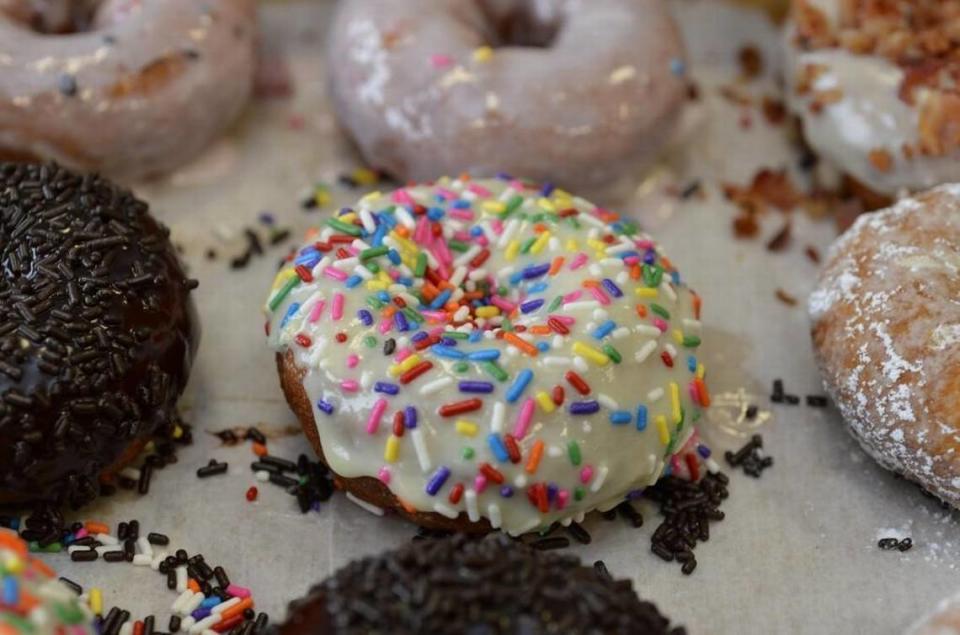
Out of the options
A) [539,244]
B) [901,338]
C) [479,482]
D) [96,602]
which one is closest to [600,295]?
[539,244]

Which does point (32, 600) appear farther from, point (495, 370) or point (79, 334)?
point (495, 370)

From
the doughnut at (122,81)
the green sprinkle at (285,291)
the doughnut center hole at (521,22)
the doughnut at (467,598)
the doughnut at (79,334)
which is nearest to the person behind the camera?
the doughnut at (467,598)

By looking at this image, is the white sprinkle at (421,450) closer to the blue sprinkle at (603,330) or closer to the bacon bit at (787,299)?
the blue sprinkle at (603,330)

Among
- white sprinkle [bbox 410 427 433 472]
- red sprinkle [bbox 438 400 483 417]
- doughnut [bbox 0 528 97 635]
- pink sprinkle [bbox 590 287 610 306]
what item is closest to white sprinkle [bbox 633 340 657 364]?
pink sprinkle [bbox 590 287 610 306]

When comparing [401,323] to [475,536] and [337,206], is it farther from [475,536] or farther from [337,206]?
[337,206]

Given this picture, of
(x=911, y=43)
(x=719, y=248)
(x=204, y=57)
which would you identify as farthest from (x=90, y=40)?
(x=911, y=43)

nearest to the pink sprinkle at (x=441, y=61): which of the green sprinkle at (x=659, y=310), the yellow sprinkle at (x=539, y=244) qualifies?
the yellow sprinkle at (x=539, y=244)

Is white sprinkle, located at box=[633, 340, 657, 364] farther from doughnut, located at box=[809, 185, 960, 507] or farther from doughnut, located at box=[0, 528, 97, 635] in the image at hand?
doughnut, located at box=[0, 528, 97, 635]
